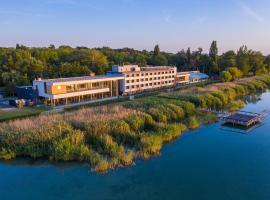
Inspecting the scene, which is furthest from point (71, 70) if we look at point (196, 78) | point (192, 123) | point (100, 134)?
point (100, 134)

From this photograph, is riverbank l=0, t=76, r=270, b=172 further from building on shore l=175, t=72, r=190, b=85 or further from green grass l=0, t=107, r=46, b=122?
building on shore l=175, t=72, r=190, b=85

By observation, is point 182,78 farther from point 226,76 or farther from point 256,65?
point 256,65

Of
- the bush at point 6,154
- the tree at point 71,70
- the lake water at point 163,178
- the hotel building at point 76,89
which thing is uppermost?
the tree at point 71,70

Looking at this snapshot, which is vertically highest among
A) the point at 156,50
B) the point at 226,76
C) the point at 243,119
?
the point at 156,50

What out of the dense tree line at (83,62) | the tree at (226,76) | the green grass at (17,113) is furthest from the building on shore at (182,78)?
the green grass at (17,113)

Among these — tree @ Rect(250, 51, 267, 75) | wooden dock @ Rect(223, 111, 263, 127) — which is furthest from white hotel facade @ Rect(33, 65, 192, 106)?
tree @ Rect(250, 51, 267, 75)

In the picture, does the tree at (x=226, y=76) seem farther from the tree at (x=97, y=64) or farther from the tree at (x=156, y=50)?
the tree at (x=97, y=64)
